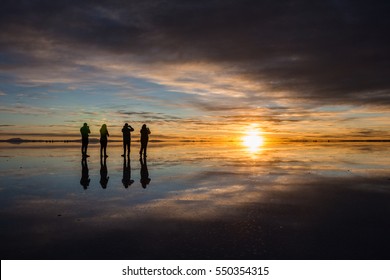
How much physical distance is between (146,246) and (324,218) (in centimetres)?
388

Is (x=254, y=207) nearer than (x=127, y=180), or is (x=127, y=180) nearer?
(x=254, y=207)

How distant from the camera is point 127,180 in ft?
43.2

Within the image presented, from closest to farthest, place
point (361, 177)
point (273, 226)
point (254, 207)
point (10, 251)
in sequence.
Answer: point (10, 251) → point (273, 226) → point (254, 207) → point (361, 177)

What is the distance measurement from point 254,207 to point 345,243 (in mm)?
2939

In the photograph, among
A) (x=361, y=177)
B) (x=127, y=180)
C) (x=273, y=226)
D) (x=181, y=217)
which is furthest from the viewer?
(x=361, y=177)

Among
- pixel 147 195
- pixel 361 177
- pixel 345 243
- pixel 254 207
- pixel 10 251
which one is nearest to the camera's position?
pixel 10 251

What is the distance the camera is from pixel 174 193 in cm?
1044

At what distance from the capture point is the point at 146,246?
5.53 metres
